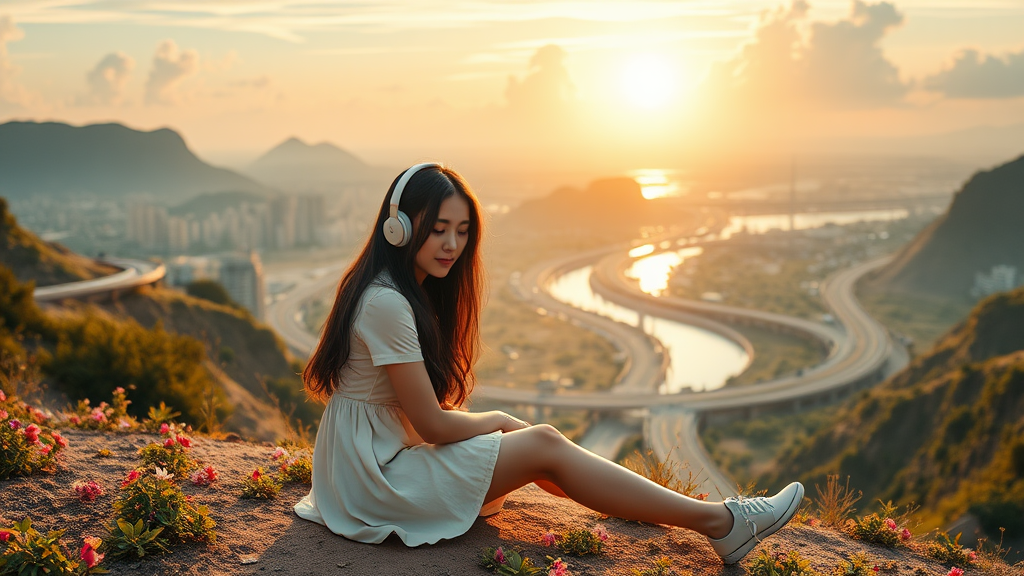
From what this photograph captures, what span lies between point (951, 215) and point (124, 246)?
243ft

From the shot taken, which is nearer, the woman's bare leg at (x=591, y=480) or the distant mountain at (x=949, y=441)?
the woman's bare leg at (x=591, y=480)

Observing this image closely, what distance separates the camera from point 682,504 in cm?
300

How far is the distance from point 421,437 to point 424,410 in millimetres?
254

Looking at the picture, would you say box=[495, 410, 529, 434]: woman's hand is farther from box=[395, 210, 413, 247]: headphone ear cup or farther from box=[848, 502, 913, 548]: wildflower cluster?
box=[848, 502, 913, 548]: wildflower cluster

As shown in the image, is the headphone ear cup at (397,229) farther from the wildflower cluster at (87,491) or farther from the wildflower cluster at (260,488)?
the wildflower cluster at (87,491)

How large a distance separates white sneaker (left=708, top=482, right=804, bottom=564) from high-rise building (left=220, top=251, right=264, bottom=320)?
4746 cm

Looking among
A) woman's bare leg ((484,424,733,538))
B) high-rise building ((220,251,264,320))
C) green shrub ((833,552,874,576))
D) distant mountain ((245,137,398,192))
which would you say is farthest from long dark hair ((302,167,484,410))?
distant mountain ((245,137,398,192))

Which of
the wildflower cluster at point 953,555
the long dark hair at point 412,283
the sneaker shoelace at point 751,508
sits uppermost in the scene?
the long dark hair at point 412,283

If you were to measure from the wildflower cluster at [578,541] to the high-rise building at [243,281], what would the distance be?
47.1 meters

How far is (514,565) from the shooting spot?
2762 millimetres

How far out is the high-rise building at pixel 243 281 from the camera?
48031 mm

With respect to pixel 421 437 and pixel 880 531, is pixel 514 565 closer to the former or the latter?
pixel 421 437

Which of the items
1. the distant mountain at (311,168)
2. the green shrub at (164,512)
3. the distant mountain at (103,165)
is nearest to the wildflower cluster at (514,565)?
the green shrub at (164,512)

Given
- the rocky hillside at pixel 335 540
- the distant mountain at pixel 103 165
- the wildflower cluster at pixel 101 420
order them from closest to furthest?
the rocky hillside at pixel 335 540 < the wildflower cluster at pixel 101 420 < the distant mountain at pixel 103 165
